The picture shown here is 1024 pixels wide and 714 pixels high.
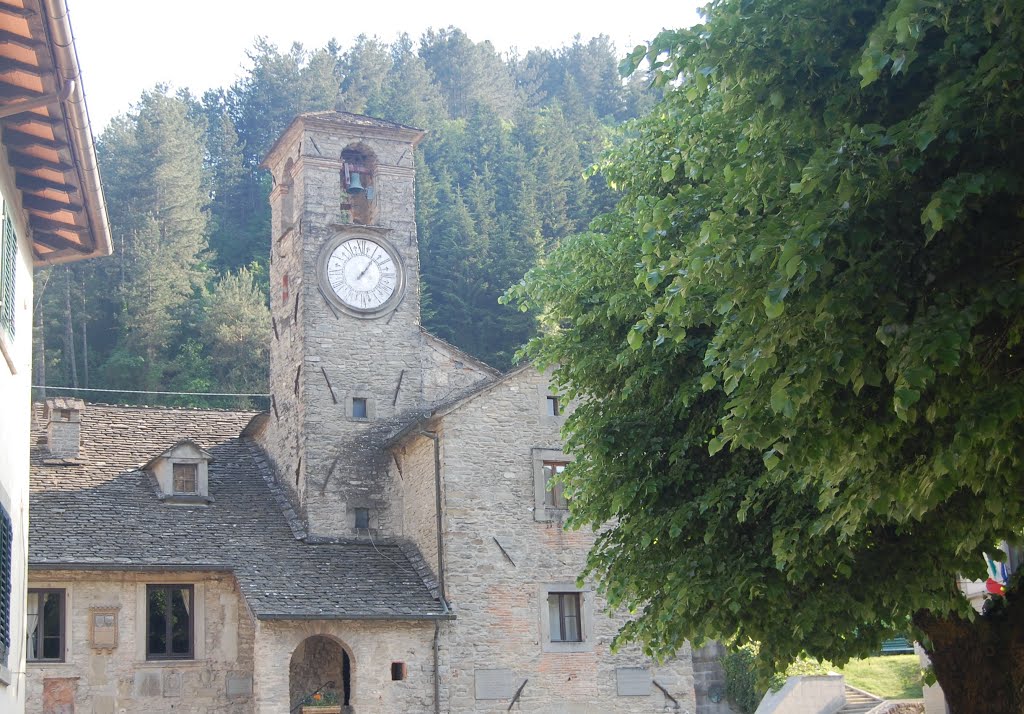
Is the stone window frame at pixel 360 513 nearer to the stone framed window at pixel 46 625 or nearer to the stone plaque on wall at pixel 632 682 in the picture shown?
the stone plaque on wall at pixel 632 682

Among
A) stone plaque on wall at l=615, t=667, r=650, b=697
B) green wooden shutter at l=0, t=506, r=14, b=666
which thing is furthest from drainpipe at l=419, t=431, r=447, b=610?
green wooden shutter at l=0, t=506, r=14, b=666

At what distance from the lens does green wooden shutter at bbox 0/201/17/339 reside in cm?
1042

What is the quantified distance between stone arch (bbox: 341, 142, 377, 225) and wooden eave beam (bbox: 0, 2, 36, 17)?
1992 cm

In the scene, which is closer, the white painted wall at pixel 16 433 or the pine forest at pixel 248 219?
the white painted wall at pixel 16 433

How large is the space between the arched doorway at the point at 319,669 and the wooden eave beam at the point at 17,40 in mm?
16987

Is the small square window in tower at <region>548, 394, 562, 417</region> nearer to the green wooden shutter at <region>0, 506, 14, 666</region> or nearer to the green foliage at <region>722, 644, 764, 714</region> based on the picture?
the green foliage at <region>722, 644, 764, 714</region>

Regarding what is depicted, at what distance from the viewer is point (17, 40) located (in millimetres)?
8914

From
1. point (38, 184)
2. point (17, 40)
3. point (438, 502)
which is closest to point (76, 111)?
point (17, 40)

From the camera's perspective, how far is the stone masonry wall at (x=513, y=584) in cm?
2433

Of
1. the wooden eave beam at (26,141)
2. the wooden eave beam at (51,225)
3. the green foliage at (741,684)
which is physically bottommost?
the green foliage at (741,684)

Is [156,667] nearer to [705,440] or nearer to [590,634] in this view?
[590,634]

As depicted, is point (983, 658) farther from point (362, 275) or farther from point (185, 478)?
point (362, 275)

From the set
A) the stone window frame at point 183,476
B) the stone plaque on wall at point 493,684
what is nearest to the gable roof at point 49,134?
the stone window frame at point 183,476

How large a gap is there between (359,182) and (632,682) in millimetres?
11655
